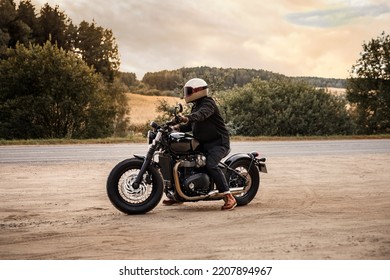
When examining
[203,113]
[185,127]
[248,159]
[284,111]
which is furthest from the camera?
[284,111]

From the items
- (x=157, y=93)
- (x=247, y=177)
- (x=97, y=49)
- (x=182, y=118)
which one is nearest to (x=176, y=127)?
(x=182, y=118)

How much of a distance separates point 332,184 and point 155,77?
13.7 metres

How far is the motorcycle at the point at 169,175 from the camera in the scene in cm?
747

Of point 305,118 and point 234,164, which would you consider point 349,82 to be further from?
point 234,164

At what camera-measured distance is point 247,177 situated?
844cm

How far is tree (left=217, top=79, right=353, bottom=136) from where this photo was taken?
26.9 m

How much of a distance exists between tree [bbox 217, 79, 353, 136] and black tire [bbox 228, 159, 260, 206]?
58.8ft

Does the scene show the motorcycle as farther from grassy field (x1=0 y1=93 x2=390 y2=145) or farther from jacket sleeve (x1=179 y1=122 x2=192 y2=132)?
grassy field (x1=0 y1=93 x2=390 y2=145)

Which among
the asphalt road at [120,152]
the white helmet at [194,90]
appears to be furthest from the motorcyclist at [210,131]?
the asphalt road at [120,152]

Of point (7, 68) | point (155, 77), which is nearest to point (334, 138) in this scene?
point (155, 77)

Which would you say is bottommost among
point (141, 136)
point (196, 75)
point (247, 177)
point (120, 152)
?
point (120, 152)

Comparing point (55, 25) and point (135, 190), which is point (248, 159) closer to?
point (135, 190)

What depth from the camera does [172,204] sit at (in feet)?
27.7

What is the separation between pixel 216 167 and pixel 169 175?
0.60m
